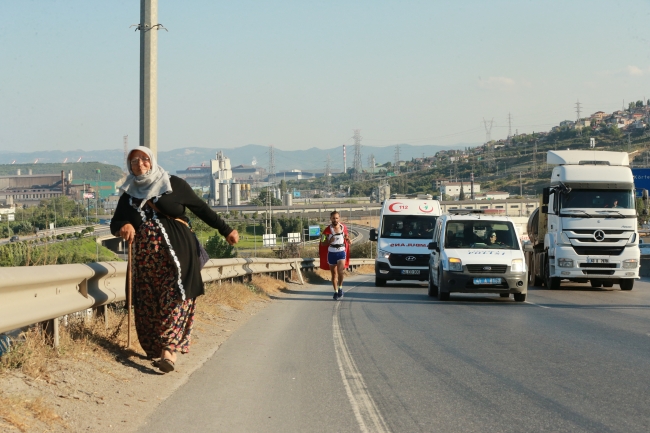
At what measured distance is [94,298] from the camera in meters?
8.15

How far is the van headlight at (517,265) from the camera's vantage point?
59.4ft

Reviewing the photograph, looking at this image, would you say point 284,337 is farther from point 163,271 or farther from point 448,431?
point 448,431

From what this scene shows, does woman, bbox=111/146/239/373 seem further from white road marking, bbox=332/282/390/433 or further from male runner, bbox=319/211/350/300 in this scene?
male runner, bbox=319/211/350/300

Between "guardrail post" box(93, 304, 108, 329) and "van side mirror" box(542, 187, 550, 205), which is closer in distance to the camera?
"guardrail post" box(93, 304, 108, 329)

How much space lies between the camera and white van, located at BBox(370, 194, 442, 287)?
26.6 metres

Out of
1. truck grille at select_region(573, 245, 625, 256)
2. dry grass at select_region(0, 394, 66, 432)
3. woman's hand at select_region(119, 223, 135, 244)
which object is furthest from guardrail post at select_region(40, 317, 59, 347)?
truck grille at select_region(573, 245, 625, 256)

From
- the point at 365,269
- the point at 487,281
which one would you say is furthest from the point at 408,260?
the point at 365,269

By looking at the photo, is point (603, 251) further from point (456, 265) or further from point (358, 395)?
point (358, 395)

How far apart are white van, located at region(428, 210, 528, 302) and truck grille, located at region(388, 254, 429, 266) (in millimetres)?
6183

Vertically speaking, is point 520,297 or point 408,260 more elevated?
point 408,260

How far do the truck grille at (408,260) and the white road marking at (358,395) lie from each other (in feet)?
53.2

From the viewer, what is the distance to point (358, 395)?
7.07 m

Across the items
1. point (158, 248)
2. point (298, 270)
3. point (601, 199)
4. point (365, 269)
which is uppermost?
point (601, 199)

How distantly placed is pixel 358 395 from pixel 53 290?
108 inches
